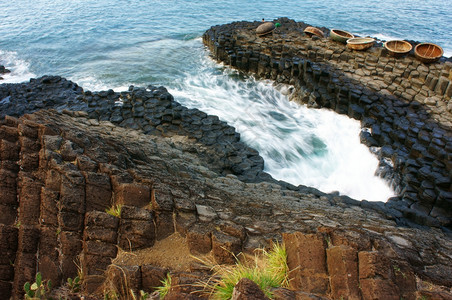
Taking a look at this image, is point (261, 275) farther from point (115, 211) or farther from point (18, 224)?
point (18, 224)

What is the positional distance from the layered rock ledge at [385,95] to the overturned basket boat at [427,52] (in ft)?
0.98

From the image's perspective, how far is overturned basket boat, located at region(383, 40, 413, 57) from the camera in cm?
1550

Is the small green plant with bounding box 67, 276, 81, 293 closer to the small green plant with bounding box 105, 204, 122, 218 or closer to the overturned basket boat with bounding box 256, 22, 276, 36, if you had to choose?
the small green plant with bounding box 105, 204, 122, 218

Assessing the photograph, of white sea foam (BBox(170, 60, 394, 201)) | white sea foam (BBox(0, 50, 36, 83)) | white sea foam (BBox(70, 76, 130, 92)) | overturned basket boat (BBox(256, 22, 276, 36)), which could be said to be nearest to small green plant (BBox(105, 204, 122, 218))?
white sea foam (BBox(170, 60, 394, 201))

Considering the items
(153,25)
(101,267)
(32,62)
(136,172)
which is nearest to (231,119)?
(136,172)

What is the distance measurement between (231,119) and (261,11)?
985 inches

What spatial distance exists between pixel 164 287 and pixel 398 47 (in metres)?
16.6

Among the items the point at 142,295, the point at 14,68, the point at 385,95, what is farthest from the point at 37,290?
the point at 14,68

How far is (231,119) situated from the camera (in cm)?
1521

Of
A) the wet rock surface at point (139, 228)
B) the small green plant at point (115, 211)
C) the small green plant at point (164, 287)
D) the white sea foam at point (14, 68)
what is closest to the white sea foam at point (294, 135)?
the wet rock surface at point (139, 228)

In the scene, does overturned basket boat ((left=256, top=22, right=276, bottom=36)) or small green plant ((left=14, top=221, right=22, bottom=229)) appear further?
overturned basket boat ((left=256, top=22, right=276, bottom=36))

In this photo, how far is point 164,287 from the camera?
393 cm

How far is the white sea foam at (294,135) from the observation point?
12227 millimetres

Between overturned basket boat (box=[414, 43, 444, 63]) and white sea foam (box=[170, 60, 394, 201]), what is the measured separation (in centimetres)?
407
